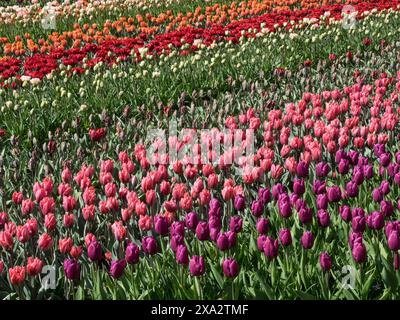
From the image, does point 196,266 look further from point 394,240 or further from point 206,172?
point 206,172

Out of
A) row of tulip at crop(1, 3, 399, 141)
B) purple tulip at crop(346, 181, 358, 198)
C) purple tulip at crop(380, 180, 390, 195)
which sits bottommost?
row of tulip at crop(1, 3, 399, 141)

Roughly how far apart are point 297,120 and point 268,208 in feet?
4.80

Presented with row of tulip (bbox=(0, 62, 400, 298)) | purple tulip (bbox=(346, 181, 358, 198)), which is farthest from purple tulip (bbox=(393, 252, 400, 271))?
purple tulip (bbox=(346, 181, 358, 198))

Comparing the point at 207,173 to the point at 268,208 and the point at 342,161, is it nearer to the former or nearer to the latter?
the point at 268,208

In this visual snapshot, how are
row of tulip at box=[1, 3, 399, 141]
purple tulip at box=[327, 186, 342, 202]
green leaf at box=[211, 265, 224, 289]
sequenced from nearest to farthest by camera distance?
1. green leaf at box=[211, 265, 224, 289]
2. purple tulip at box=[327, 186, 342, 202]
3. row of tulip at box=[1, 3, 399, 141]

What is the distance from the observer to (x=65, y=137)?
574 cm

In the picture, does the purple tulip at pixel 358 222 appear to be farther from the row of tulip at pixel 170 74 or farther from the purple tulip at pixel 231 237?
the row of tulip at pixel 170 74

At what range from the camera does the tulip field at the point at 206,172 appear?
10.0ft

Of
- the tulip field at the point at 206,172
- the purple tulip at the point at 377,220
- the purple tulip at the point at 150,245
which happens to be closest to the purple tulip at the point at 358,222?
the tulip field at the point at 206,172

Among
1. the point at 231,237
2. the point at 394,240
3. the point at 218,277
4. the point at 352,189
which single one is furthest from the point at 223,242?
the point at 352,189

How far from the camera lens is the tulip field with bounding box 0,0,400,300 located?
3.06 metres

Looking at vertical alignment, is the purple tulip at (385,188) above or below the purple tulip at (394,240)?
below

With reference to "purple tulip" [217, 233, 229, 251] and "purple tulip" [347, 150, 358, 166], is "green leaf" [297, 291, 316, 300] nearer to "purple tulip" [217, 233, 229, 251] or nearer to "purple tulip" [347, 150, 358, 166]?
"purple tulip" [217, 233, 229, 251]

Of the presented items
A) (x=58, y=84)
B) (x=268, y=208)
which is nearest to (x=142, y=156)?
(x=268, y=208)
